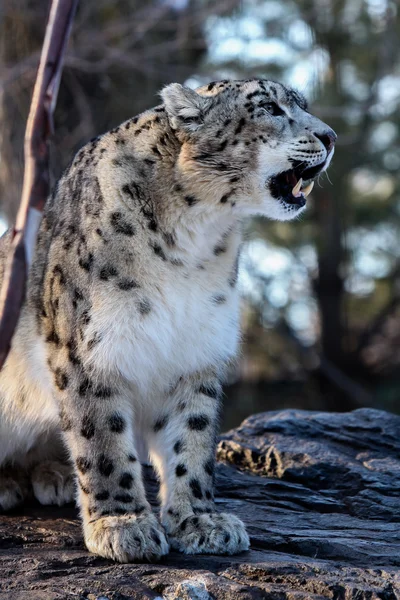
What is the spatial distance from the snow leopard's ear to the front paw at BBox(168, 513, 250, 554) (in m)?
1.77

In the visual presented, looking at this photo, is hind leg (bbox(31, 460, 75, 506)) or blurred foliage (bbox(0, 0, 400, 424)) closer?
hind leg (bbox(31, 460, 75, 506))

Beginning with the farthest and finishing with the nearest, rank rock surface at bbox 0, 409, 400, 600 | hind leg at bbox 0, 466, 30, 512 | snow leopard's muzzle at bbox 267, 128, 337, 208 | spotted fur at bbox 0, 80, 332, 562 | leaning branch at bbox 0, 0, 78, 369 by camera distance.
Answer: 1. hind leg at bbox 0, 466, 30, 512
2. snow leopard's muzzle at bbox 267, 128, 337, 208
3. spotted fur at bbox 0, 80, 332, 562
4. rock surface at bbox 0, 409, 400, 600
5. leaning branch at bbox 0, 0, 78, 369

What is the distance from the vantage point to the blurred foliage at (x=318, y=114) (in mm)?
9195

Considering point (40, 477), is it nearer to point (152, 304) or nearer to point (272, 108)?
point (152, 304)

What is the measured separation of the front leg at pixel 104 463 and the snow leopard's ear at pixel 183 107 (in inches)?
49.7

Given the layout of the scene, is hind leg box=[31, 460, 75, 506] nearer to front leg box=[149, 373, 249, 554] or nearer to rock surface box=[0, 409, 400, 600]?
rock surface box=[0, 409, 400, 600]

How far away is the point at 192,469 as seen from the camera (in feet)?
13.4

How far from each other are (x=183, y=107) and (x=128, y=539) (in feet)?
6.42

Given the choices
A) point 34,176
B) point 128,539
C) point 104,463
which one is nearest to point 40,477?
point 104,463

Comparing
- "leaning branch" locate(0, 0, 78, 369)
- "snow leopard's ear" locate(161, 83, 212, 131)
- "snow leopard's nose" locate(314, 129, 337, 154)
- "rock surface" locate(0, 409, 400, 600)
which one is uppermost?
"snow leopard's ear" locate(161, 83, 212, 131)

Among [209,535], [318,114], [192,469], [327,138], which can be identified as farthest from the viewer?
[318,114]

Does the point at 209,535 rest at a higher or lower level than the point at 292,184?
A: lower

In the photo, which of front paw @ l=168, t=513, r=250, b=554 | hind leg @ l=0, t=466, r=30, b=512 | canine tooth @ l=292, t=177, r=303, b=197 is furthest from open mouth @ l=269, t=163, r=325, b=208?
hind leg @ l=0, t=466, r=30, b=512

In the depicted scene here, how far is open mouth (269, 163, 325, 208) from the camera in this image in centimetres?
416
